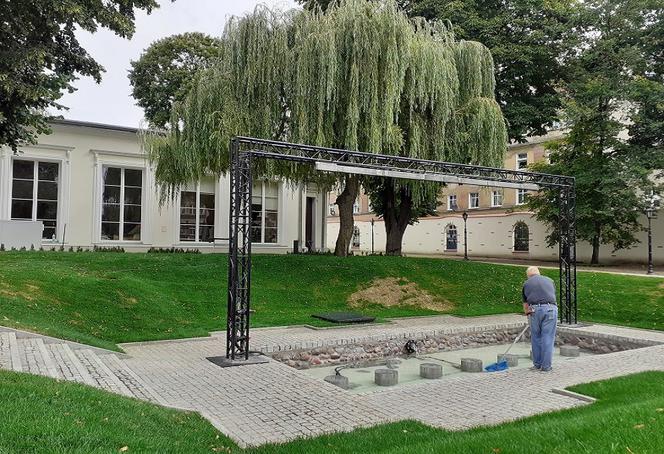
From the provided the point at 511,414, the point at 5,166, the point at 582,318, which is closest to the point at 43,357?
the point at 511,414

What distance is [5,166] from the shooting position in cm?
1908

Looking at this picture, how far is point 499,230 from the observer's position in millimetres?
37031

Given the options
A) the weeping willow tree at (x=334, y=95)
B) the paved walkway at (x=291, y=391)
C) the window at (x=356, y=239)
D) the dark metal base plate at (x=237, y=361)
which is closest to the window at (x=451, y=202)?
the window at (x=356, y=239)

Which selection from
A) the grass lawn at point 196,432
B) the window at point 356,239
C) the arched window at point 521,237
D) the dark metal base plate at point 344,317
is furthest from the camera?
A: the window at point 356,239

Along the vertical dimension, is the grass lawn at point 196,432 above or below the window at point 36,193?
below

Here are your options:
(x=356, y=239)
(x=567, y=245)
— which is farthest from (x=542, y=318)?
(x=356, y=239)

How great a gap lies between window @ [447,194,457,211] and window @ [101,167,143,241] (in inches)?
1067

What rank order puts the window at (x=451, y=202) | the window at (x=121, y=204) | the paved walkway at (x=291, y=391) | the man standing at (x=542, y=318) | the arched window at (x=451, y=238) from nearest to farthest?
the paved walkway at (x=291, y=391) < the man standing at (x=542, y=318) < the window at (x=121, y=204) < the arched window at (x=451, y=238) < the window at (x=451, y=202)

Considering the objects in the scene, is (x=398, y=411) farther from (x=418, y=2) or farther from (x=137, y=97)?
(x=137, y=97)

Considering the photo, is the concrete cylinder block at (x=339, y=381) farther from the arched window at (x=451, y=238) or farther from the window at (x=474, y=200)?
the arched window at (x=451, y=238)

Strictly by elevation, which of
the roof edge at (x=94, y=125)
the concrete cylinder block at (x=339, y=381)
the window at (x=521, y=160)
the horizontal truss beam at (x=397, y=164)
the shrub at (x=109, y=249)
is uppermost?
the window at (x=521, y=160)

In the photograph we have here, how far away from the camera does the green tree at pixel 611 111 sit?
23000 millimetres

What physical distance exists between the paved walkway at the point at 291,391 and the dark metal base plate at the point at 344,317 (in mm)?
3018

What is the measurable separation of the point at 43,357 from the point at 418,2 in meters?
23.8
